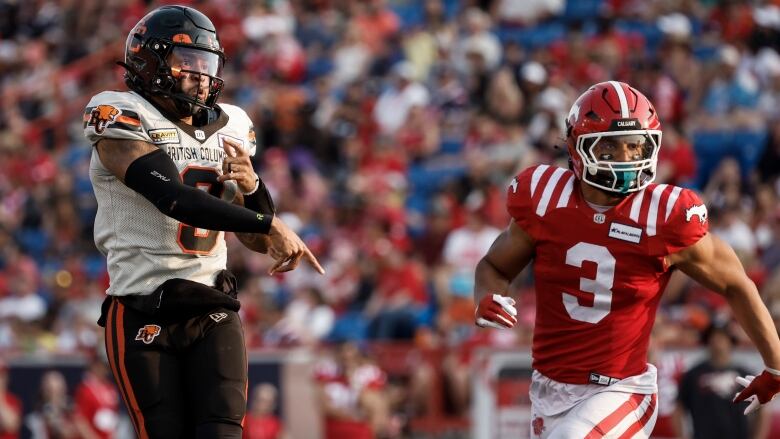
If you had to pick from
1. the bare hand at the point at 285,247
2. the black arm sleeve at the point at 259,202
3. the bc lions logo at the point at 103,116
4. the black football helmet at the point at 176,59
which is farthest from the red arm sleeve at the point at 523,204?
the bc lions logo at the point at 103,116

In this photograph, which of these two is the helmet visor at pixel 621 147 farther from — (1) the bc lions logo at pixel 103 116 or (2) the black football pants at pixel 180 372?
(1) the bc lions logo at pixel 103 116

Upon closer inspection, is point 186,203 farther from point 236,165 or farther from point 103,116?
point 103,116

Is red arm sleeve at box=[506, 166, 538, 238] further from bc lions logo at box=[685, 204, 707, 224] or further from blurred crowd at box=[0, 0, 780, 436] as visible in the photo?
blurred crowd at box=[0, 0, 780, 436]

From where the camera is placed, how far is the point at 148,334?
518 cm

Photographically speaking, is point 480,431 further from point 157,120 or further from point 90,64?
point 90,64

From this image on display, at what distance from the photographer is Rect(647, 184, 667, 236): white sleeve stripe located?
534cm

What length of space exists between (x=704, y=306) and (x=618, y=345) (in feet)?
18.2

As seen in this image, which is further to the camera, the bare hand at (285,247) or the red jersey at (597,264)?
the red jersey at (597,264)

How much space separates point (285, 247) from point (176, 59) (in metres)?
0.90

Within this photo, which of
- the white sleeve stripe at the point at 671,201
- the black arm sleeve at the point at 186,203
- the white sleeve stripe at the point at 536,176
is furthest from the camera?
the white sleeve stripe at the point at 536,176

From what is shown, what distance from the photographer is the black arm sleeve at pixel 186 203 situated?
16.4 ft

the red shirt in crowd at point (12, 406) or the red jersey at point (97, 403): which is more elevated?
the red jersey at point (97, 403)

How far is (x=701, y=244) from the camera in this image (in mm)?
5340

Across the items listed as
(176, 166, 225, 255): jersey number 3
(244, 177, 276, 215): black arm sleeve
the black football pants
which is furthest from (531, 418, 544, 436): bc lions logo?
(176, 166, 225, 255): jersey number 3
